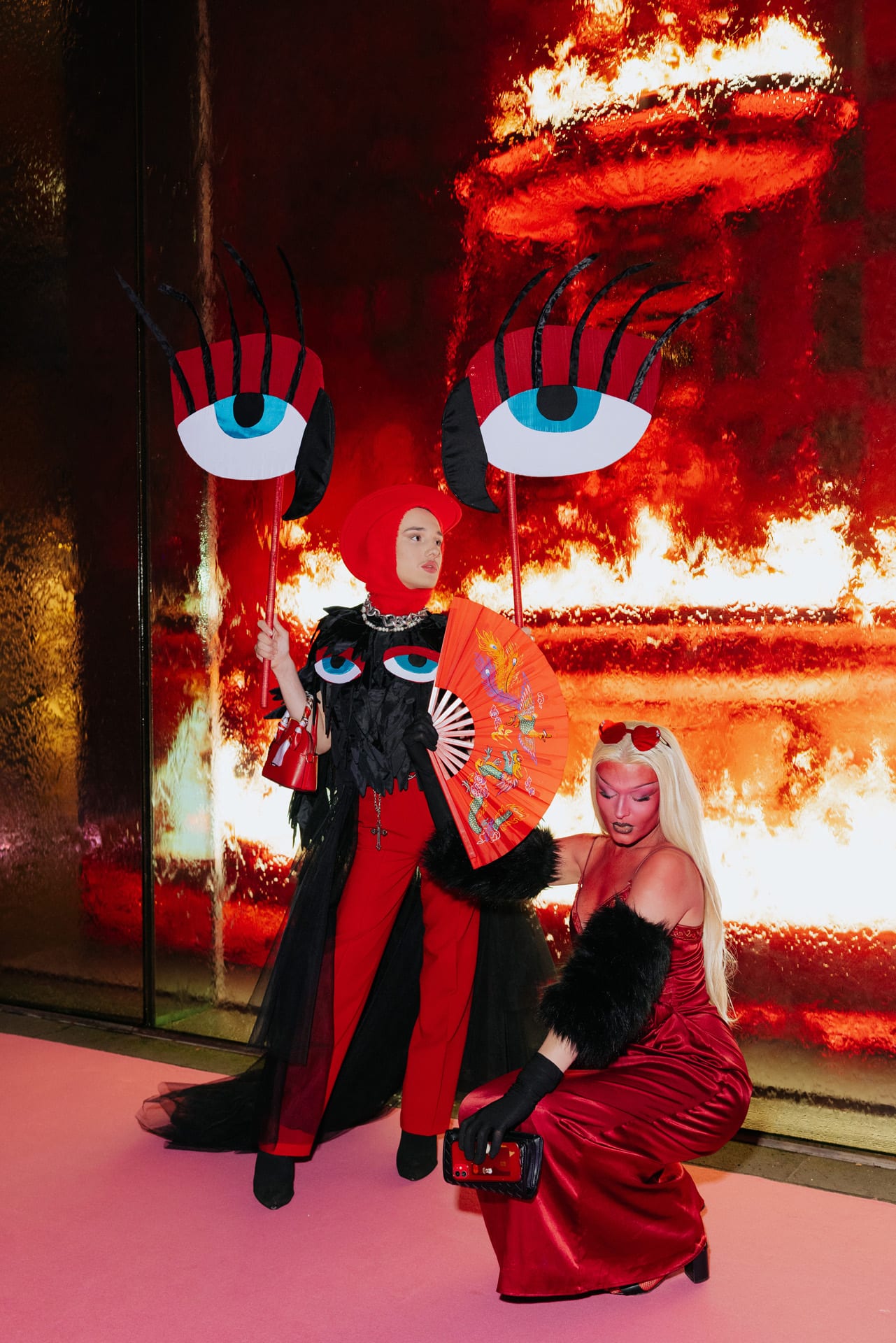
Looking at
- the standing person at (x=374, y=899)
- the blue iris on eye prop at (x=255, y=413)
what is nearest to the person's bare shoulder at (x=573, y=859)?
the standing person at (x=374, y=899)

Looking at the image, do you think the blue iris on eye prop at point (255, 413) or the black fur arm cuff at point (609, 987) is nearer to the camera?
the black fur arm cuff at point (609, 987)

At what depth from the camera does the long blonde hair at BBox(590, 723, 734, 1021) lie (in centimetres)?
230

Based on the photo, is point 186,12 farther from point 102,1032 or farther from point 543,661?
point 102,1032

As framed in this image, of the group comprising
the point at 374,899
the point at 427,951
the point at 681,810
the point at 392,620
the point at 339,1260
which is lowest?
the point at 339,1260

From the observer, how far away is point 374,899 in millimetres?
2850

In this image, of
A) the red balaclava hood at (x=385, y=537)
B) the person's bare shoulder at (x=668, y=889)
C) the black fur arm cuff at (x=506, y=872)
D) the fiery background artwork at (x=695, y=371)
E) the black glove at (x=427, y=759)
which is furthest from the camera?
the fiery background artwork at (x=695, y=371)

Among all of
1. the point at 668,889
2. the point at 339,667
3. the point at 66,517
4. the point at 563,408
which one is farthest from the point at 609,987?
the point at 66,517

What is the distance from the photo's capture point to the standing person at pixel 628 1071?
83.0 inches

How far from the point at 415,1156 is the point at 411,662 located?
46.6 inches

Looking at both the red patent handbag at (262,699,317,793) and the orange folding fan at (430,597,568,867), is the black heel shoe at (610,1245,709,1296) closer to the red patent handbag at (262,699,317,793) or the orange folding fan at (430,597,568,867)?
the orange folding fan at (430,597,568,867)

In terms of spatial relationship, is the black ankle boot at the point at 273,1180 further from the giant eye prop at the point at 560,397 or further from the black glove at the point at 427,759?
the giant eye prop at the point at 560,397

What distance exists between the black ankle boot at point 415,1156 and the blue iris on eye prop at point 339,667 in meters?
1.10

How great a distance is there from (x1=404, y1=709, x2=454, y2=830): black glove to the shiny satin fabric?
651 mm

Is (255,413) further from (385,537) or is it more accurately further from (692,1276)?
(692,1276)
